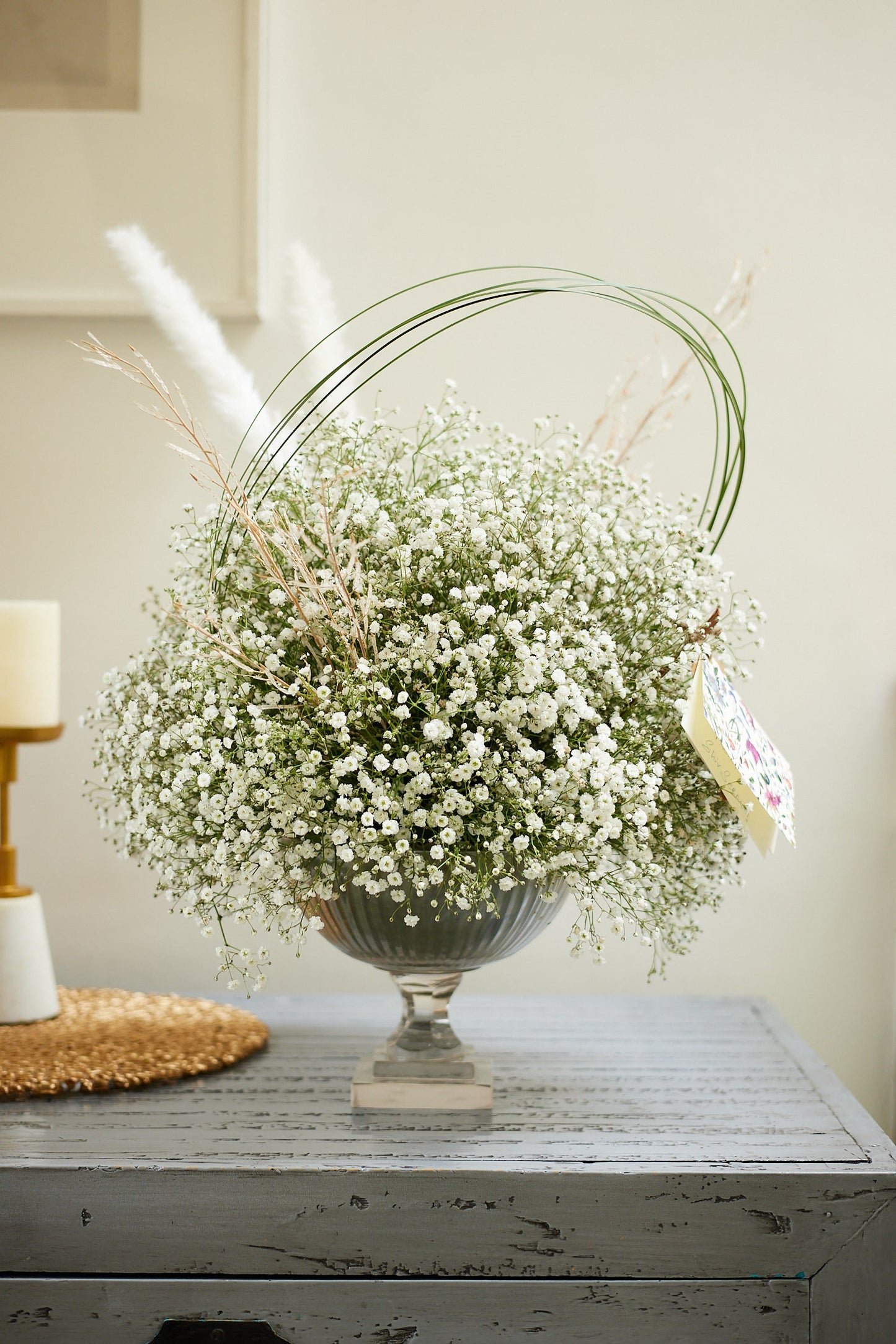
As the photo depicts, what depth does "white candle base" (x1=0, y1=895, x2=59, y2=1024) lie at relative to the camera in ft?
3.43

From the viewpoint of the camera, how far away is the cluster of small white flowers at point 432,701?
751 mm

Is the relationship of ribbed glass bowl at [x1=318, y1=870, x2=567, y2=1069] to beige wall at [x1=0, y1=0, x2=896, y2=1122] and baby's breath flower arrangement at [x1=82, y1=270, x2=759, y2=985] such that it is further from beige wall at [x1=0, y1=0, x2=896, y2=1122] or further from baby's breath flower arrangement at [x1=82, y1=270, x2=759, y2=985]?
beige wall at [x1=0, y1=0, x2=896, y2=1122]

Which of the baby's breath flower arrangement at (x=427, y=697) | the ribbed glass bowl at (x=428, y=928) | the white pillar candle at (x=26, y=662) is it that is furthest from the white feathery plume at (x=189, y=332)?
the ribbed glass bowl at (x=428, y=928)

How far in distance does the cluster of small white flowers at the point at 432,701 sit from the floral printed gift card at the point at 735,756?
0.03m

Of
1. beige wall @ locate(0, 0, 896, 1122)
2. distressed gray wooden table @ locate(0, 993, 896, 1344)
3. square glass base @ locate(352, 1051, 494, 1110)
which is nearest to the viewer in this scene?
distressed gray wooden table @ locate(0, 993, 896, 1344)

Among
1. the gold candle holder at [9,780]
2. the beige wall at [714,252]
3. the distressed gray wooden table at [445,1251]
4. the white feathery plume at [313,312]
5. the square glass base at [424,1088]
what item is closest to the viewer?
the distressed gray wooden table at [445,1251]

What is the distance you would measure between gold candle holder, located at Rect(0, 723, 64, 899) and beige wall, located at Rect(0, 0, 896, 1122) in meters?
0.29

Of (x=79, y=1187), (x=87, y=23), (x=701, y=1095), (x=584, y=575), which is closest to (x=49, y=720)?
(x=79, y=1187)

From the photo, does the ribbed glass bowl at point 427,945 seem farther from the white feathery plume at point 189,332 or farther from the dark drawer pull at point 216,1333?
the white feathery plume at point 189,332

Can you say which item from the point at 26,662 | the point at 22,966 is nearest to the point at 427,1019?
the point at 22,966

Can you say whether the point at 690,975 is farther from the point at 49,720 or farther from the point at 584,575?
the point at 49,720

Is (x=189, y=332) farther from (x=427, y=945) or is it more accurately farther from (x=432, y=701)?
(x=427, y=945)

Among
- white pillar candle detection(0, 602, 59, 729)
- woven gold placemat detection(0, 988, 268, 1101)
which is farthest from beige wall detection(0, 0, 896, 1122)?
white pillar candle detection(0, 602, 59, 729)

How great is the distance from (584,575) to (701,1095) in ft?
1.43
